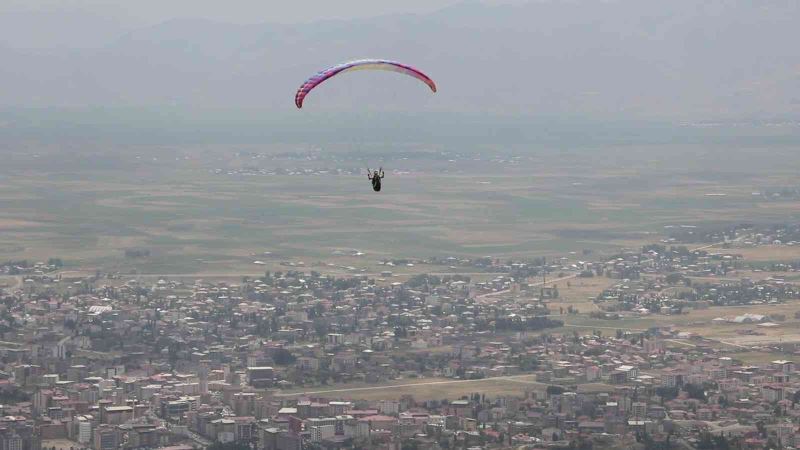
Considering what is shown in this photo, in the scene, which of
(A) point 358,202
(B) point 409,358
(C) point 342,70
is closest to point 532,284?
(B) point 409,358

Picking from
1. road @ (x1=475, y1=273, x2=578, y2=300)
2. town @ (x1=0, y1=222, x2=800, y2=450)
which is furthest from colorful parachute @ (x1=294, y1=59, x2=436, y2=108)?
road @ (x1=475, y1=273, x2=578, y2=300)

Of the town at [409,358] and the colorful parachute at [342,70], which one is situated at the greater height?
the colorful parachute at [342,70]

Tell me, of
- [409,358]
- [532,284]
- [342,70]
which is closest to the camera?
[342,70]

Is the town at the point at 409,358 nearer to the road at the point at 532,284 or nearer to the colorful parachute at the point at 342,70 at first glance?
the road at the point at 532,284

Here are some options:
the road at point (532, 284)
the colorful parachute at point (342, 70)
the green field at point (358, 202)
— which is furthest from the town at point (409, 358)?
the colorful parachute at point (342, 70)

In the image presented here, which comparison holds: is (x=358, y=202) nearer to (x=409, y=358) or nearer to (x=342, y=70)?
(x=409, y=358)

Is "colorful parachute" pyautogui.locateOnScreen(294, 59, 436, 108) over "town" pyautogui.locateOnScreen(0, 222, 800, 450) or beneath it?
over

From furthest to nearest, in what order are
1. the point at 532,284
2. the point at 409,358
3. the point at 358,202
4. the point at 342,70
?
1. the point at 358,202
2. the point at 532,284
3. the point at 409,358
4. the point at 342,70

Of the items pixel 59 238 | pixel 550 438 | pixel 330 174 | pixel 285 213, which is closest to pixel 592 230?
pixel 285 213

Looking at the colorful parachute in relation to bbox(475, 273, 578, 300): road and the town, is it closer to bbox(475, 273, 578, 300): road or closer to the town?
the town

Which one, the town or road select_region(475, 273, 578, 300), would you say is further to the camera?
road select_region(475, 273, 578, 300)

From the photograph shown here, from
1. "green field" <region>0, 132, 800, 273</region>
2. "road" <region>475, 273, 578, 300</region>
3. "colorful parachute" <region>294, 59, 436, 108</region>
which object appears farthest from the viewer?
"green field" <region>0, 132, 800, 273</region>
